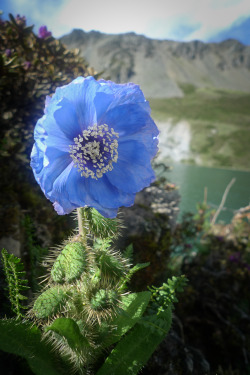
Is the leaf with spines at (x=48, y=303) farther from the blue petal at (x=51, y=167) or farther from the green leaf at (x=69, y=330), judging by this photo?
the blue petal at (x=51, y=167)

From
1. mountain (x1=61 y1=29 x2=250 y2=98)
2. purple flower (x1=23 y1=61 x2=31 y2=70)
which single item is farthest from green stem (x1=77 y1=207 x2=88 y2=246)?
mountain (x1=61 y1=29 x2=250 y2=98)

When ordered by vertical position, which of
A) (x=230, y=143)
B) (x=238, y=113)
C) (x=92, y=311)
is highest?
(x=238, y=113)

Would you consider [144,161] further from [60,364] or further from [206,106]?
[206,106]

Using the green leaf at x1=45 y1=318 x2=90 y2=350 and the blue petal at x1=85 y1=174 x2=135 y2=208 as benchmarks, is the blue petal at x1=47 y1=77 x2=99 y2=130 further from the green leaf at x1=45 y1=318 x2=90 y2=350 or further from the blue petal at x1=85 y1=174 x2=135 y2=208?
the green leaf at x1=45 y1=318 x2=90 y2=350

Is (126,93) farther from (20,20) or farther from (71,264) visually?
(20,20)

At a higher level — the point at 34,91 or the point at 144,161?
the point at 34,91

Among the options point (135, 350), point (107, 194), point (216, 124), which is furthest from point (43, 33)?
point (216, 124)

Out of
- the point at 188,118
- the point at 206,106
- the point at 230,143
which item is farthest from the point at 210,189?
the point at 206,106

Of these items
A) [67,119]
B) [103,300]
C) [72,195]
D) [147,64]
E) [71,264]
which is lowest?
[103,300]
